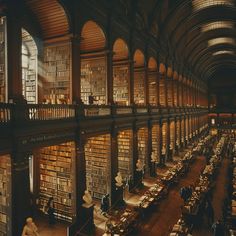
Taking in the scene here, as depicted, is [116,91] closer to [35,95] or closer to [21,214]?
[35,95]

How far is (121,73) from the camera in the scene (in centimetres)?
1452

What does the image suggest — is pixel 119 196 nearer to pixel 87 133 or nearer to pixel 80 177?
pixel 80 177

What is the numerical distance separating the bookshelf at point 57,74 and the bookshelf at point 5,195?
3.53 meters

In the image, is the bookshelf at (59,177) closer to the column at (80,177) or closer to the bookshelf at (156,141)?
the column at (80,177)

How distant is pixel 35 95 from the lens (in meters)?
10.3

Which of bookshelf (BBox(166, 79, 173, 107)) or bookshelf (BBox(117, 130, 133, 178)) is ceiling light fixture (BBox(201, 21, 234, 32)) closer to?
bookshelf (BBox(166, 79, 173, 107))

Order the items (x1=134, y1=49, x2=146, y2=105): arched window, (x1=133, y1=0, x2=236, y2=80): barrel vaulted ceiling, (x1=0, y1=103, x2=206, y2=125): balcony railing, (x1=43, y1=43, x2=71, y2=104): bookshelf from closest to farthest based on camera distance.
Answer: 1. (x1=0, y1=103, x2=206, y2=125): balcony railing
2. (x1=43, y1=43, x2=71, y2=104): bookshelf
3. (x1=134, y1=49, x2=146, y2=105): arched window
4. (x1=133, y1=0, x2=236, y2=80): barrel vaulted ceiling

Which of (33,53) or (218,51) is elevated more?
(218,51)

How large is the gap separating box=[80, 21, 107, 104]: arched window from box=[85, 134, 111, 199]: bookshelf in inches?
73.2

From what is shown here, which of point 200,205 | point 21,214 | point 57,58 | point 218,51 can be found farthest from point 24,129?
point 218,51

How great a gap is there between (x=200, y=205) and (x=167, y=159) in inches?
421

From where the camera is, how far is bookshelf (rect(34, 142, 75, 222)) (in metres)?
8.91

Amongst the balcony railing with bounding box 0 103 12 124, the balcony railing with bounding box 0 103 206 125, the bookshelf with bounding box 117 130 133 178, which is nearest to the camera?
the balcony railing with bounding box 0 103 12 124

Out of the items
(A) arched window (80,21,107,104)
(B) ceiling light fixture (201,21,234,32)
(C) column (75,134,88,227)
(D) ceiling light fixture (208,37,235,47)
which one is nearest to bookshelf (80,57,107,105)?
(A) arched window (80,21,107,104)
